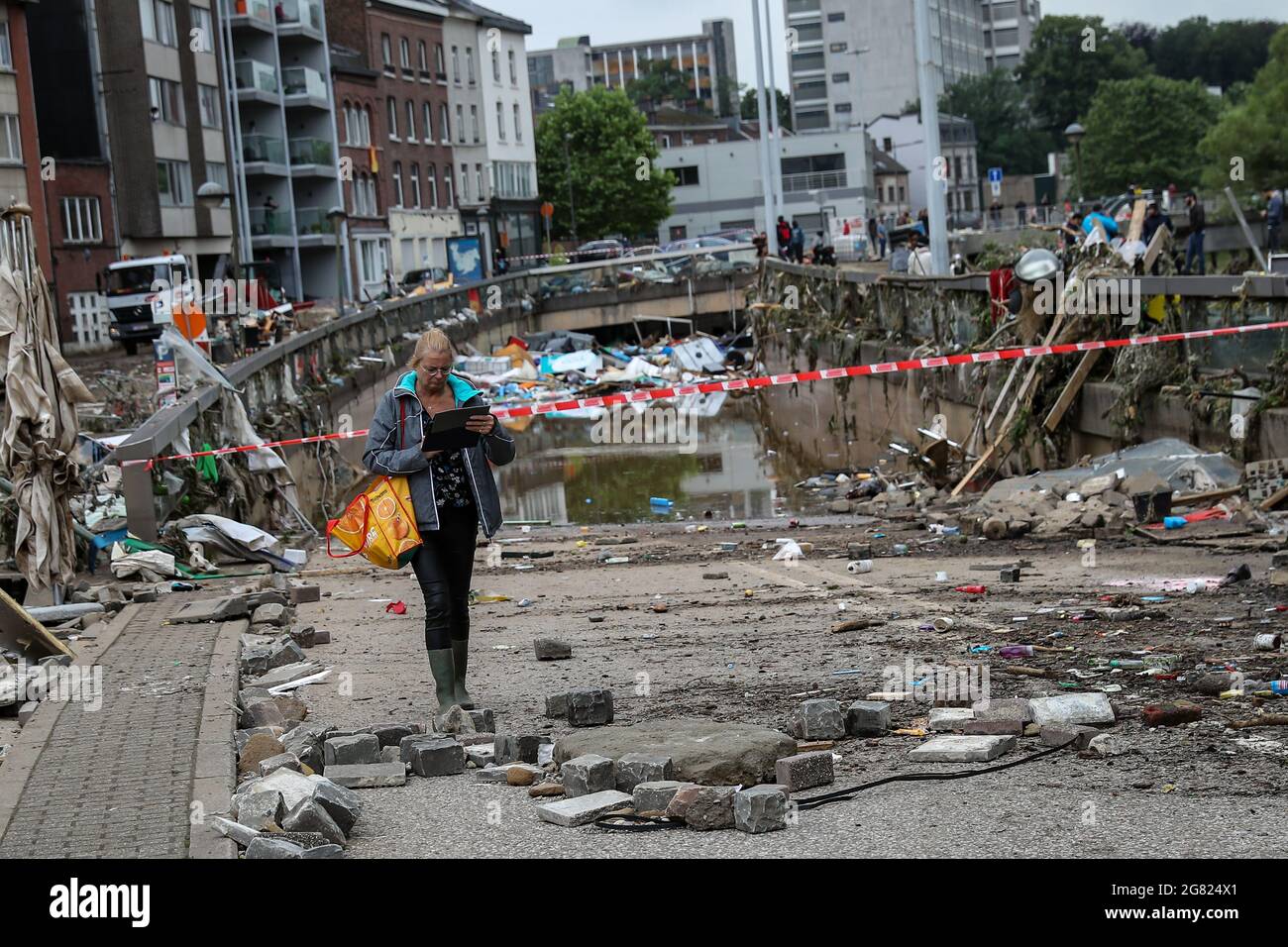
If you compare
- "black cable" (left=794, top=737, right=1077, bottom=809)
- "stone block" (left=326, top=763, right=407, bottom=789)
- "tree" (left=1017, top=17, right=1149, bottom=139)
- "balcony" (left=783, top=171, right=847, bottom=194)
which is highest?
"tree" (left=1017, top=17, right=1149, bottom=139)

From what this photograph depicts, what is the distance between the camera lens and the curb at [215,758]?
573cm

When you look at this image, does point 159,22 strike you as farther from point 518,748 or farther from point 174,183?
point 518,748

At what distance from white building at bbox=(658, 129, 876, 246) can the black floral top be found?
114 m

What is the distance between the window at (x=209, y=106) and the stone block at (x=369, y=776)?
2387 inches

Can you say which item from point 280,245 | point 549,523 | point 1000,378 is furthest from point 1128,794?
point 280,245

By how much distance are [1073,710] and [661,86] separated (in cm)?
17981

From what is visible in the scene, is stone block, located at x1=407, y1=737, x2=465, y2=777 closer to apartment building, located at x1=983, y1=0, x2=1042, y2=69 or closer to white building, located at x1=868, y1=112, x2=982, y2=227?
white building, located at x1=868, y1=112, x2=982, y2=227

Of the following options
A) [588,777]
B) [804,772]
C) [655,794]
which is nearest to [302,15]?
[588,777]

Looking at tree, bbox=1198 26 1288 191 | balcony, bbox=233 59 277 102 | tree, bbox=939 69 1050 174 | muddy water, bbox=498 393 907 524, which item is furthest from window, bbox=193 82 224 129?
tree, bbox=939 69 1050 174

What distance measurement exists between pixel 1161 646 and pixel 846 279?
2543cm

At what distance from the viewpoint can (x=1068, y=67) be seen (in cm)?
14388

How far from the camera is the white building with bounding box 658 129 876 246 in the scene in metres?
121
